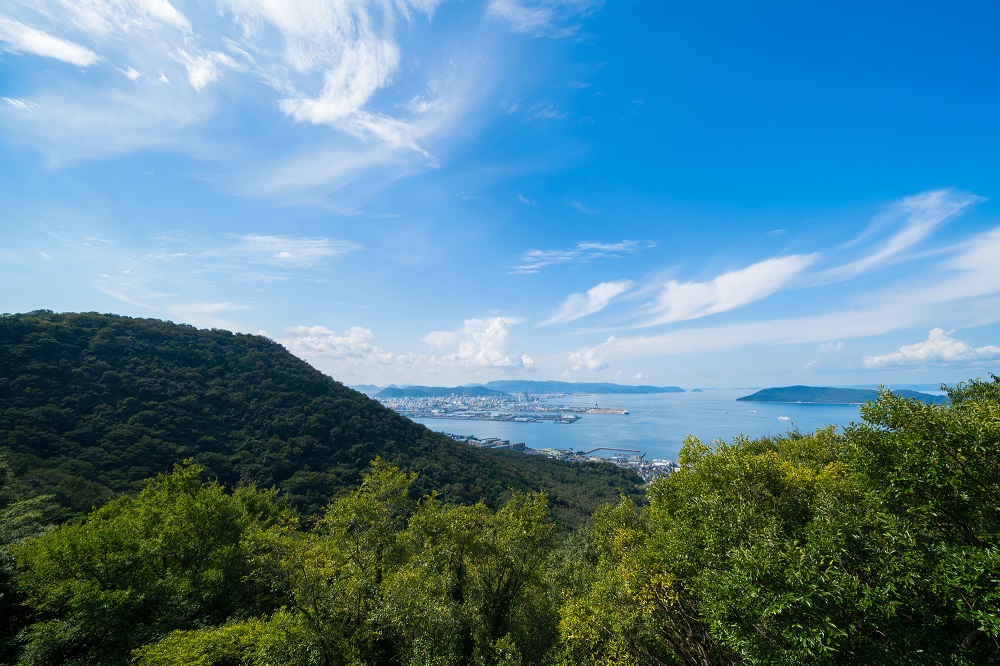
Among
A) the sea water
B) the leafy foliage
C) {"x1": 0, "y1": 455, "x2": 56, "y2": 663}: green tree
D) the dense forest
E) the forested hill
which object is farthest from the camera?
the sea water

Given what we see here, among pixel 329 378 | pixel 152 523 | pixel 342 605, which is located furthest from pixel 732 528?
pixel 329 378

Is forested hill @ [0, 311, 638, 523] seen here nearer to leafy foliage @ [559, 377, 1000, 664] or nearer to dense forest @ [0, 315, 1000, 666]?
dense forest @ [0, 315, 1000, 666]

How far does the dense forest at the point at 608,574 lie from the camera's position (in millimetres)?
6133

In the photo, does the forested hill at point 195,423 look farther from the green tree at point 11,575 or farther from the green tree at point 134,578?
the green tree at point 134,578

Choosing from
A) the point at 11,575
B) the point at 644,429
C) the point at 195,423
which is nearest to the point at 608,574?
the point at 11,575

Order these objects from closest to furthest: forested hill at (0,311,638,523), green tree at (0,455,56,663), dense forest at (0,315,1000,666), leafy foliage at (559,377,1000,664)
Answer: leafy foliage at (559,377,1000,664), dense forest at (0,315,1000,666), green tree at (0,455,56,663), forested hill at (0,311,638,523)

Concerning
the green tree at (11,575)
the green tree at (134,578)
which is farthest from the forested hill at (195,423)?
the green tree at (134,578)

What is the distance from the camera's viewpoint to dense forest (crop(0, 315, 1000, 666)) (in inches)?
241

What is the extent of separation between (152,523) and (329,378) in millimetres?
65156

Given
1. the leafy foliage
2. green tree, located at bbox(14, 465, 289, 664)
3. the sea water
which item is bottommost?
the sea water

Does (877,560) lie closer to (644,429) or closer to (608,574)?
(608,574)

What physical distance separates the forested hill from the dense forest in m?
22.1

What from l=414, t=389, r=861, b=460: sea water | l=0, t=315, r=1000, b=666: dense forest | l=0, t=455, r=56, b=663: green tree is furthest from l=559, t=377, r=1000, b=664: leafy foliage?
l=414, t=389, r=861, b=460: sea water

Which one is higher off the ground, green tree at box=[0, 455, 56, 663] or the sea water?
green tree at box=[0, 455, 56, 663]
